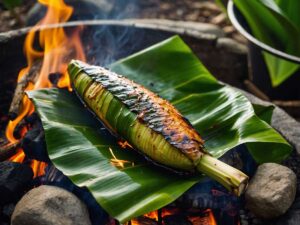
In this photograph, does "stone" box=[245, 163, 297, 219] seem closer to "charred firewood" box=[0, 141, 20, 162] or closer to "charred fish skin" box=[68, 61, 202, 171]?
"charred fish skin" box=[68, 61, 202, 171]

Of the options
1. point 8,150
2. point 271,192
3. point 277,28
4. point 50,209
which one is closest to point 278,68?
point 277,28

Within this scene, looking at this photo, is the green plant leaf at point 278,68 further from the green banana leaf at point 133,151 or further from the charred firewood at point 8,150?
the charred firewood at point 8,150

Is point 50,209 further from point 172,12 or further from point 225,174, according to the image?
point 172,12

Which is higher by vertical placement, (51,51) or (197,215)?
(51,51)

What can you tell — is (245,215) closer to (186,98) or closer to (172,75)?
(186,98)

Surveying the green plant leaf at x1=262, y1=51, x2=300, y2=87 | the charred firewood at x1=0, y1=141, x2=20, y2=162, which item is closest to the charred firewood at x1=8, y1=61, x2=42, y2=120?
the charred firewood at x1=0, y1=141, x2=20, y2=162

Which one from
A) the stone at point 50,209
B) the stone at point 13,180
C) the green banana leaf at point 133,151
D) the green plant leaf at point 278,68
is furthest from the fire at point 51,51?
the green plant leaf at point 278,68

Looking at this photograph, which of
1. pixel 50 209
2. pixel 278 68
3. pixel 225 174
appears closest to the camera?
pixel 225 174
